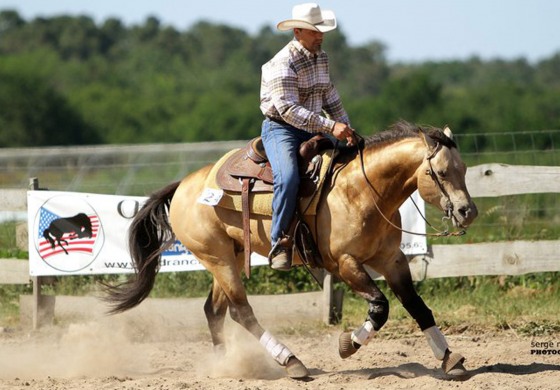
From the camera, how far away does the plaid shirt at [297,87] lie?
7.28 m

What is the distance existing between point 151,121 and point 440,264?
51.0 meters

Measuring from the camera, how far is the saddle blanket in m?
7.38

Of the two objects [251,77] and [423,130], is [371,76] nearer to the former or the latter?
[251,77]

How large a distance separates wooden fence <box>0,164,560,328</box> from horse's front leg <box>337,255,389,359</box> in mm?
2314

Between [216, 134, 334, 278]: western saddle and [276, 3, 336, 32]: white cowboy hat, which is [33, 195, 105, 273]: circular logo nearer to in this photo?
[216, 134, 334, 278]: western saddle

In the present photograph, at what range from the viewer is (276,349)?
7492mm

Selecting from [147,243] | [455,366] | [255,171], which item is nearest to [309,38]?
[255,171]

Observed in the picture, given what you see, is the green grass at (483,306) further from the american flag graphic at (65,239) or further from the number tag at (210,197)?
the american flag graphic at (65,239)

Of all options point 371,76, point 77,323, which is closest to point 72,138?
point 77,323

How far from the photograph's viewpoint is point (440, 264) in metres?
9.53

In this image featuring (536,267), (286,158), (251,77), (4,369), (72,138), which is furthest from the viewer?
(251,77)

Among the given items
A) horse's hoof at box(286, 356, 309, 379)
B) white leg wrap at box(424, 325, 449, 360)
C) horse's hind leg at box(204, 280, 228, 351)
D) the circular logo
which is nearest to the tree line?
the circular logo

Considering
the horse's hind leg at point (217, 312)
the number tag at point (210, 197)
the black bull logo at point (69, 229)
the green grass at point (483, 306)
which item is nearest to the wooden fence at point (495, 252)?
the green grass at point (483, 306)

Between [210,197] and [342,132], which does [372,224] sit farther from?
[210,197]
